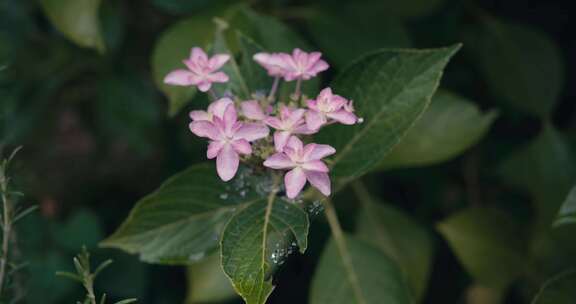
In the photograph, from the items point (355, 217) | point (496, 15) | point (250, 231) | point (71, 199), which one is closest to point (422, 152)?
point (355, 217)

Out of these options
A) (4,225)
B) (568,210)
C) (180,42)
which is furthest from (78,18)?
(568,210)

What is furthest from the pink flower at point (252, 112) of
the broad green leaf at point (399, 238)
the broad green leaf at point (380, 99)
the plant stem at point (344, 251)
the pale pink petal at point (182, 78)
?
the broad green leaf at point (399, 238)

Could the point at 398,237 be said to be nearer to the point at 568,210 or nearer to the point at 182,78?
the point at 568,210

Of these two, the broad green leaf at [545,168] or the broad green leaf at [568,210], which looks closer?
the broad green leaf at [568,210]

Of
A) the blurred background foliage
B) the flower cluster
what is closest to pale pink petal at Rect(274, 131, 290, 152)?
the flower cluster

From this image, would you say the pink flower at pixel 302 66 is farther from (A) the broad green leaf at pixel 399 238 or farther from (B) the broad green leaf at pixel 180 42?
(A) the broad green leaf at pixel 399 238

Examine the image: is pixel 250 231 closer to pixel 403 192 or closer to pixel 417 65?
pixel 417 65
